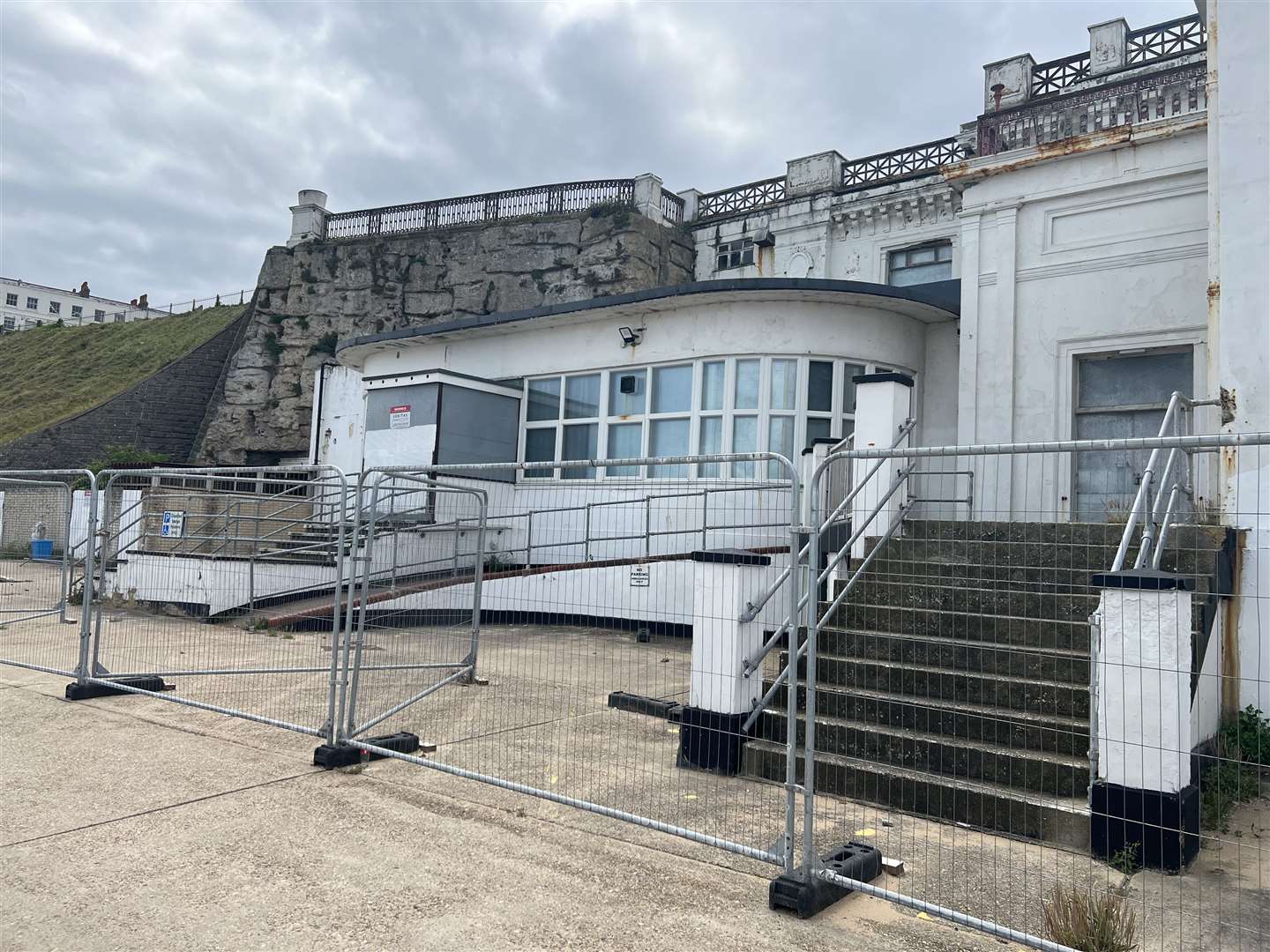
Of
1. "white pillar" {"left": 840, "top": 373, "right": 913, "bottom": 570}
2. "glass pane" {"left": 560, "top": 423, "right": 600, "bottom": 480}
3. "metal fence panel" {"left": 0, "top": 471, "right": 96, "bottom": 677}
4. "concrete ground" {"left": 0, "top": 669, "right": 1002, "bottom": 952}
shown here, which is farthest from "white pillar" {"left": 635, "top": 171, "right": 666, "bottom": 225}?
"concrete ground" {"left": 0, "top": 669, "right": 1002, "bottom": 952}

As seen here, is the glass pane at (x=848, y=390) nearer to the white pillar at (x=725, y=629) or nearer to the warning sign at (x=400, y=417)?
the white pillar at (x=725, y=629)

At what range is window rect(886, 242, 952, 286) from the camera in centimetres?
2138

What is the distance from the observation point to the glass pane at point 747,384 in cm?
1337

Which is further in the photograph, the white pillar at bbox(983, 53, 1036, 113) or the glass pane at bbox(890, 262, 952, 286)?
the glass pane at bbox(890, 262, 952, 286)

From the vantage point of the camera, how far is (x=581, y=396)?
50.4 ft

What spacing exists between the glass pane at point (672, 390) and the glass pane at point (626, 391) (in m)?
0.21

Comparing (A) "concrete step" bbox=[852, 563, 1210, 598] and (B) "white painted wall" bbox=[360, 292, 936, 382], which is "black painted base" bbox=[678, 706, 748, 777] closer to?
(A) "concrete step" bbox=[852, 563, 1210, 598]

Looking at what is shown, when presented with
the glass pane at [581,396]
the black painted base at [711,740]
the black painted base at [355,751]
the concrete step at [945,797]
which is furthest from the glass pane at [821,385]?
the black painted base at [355,751]

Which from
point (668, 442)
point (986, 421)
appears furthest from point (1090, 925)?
point (668, 442)

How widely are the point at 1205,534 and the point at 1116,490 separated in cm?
403

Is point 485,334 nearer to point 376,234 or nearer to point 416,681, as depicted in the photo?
point 416,681

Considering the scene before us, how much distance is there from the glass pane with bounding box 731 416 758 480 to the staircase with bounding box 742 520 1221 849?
19.2 ft

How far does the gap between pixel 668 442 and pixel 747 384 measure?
1608 millimetres

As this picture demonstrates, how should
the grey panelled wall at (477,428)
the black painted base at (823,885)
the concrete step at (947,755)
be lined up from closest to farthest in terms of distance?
1. the black painted base at (823,885)
2. the concrete step at (947,755)
3. the grey panelled wall at (477,428)
